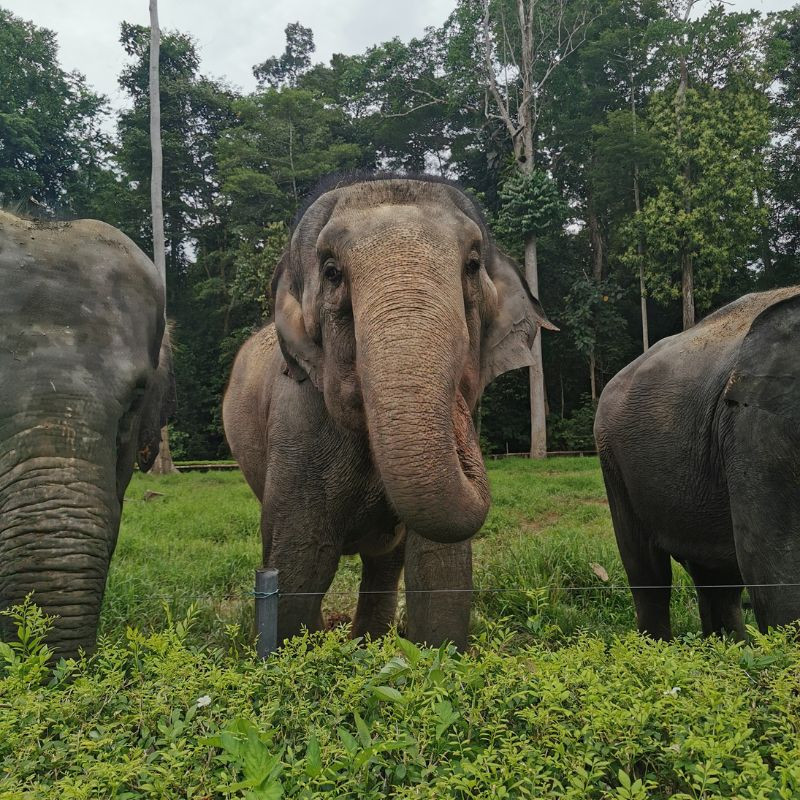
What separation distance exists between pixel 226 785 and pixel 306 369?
5.39ft

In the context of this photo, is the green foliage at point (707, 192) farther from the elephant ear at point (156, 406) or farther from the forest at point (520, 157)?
the elephant ear at point (156, 406)

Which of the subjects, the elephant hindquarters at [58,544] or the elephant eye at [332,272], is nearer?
the elephant hindquarters at [58,544]

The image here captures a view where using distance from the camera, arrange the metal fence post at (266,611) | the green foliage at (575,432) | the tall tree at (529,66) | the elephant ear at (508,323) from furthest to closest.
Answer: the green foliage at (575,432) < the tall tree at (529,66) < the elephant ear at (508,323) < the metal fence post at (266,611)

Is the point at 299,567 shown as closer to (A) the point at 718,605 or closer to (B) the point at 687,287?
(A) the point at 718,605

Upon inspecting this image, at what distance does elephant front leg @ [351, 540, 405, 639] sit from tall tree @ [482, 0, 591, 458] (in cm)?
1440

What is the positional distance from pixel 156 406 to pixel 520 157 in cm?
1920

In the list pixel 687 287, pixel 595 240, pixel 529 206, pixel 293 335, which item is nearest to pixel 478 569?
pixel 293 335

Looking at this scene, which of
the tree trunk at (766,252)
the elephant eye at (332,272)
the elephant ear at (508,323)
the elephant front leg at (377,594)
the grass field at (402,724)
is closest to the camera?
the grass field at (402,724)

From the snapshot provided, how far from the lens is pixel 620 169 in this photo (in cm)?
2150

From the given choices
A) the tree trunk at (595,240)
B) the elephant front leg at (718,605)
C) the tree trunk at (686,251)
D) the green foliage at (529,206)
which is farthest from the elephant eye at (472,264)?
the tree trunk at (595,240)

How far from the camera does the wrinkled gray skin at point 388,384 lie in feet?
6.66

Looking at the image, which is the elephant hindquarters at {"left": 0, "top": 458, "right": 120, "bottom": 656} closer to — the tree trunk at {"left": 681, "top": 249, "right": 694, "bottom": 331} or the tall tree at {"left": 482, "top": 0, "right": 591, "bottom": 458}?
the tall tree at {"left": 482, "top": 0, "right": 591, "bottom": 458}

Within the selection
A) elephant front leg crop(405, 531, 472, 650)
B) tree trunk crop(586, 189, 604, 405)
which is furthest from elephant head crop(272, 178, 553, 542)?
tree trunk crop(586, 189, 604, 405)

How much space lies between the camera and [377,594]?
12.4ft
